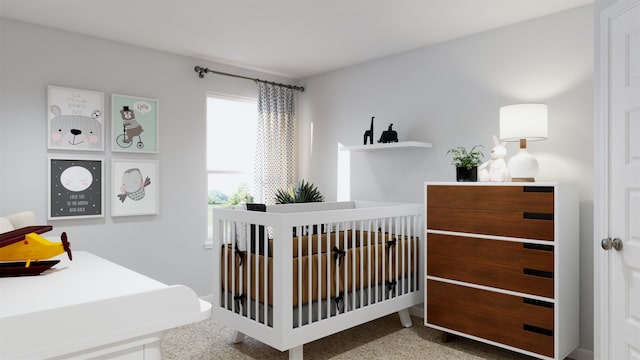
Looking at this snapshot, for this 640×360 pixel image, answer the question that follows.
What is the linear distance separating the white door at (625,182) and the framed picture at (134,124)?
3409mm

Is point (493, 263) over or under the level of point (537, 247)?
under

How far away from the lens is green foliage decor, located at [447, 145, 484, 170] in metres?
3.09

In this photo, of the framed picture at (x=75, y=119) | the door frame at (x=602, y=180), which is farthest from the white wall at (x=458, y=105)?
the framed picture at (x=75, y=119)

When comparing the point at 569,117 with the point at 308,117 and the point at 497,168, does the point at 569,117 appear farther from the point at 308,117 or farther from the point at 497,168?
the point at 308,117

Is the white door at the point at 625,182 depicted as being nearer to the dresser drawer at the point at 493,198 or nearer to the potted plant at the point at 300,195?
the dresser drawer at the point at 493,198

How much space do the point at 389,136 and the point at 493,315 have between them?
1.74 meters

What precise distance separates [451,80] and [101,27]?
9.41 ft

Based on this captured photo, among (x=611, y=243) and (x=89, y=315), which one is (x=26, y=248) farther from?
(x=611, y=243)

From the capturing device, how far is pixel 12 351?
2.39 feet

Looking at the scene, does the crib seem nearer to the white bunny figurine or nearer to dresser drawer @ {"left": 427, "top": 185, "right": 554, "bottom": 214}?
dresser drawer @ {"left": 427, "top": 185, "right": 554, "bottom": 214}

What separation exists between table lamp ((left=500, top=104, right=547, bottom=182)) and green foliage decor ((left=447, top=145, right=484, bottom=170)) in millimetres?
332

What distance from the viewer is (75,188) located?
11.0 feet

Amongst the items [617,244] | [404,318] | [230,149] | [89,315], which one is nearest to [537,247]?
[617,244]

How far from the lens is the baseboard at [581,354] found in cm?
280
